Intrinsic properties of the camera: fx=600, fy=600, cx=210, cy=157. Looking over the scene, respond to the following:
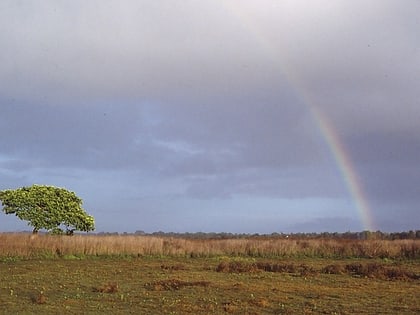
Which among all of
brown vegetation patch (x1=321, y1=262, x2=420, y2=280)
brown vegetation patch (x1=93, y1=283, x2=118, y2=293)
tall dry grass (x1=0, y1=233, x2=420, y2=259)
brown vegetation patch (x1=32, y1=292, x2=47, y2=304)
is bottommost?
brown vegetation patch (x1=32, y1=292, x2=47, y2=304)

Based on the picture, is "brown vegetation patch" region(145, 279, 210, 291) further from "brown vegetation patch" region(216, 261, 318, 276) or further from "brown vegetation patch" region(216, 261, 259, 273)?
"brown vegetation patch" region(216, 261, 318, 276)

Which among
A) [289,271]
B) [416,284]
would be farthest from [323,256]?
[416,284]

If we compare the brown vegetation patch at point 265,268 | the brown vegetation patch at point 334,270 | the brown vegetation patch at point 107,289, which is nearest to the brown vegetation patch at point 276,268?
the brown vegetation patch at point 265,268

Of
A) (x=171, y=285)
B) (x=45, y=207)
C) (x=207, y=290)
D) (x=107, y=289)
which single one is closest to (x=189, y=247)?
(x=45, y=207)

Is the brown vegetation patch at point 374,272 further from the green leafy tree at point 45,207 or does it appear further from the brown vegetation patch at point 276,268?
the green leafy tree at point 45,207

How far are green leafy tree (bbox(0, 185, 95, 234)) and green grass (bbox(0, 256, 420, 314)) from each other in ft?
55.0

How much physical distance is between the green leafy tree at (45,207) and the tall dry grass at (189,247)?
20.3ft

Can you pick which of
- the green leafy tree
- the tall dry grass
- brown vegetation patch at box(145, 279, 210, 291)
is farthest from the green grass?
the green leafy tree

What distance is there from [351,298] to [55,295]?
10.3 m

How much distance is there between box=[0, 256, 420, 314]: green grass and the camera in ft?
59.9

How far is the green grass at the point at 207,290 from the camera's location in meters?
18.2

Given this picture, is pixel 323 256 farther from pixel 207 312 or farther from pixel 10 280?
pixel 207 312

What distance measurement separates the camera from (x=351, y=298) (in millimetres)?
21188

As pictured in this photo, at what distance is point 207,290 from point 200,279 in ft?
14.2
